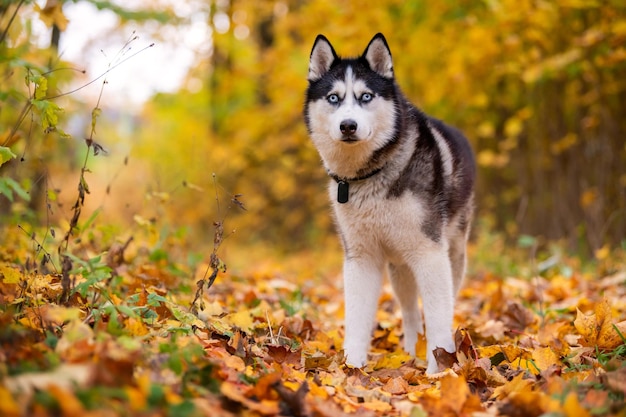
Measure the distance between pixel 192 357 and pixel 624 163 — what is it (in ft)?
23.7

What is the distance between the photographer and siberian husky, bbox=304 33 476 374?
355 cm

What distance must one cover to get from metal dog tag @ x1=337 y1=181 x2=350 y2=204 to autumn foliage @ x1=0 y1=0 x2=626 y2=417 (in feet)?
2.17

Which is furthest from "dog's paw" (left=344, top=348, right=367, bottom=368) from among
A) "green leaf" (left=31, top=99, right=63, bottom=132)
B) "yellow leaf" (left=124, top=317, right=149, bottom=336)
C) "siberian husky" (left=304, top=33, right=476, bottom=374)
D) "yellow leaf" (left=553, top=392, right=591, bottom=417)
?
"green leaf" (left=31, top=99, right=63, bottom=132)

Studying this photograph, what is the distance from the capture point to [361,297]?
12.5 ft

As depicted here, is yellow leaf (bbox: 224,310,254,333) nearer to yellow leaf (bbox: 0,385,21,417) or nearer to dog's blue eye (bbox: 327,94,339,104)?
dog's blue eye (bbox: 327,94,339,104)

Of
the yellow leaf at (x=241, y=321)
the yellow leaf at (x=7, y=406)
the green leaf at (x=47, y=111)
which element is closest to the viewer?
the yellow leaf at (x=7, y=406)

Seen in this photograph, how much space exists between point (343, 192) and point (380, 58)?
2.90 feet

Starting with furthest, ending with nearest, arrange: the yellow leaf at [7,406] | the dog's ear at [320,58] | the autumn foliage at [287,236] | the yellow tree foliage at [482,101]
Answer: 1. the yellow tree foliage at [482,101]
2. the dog's ear at [320,58]
3. the autumn foliage at [287,236]
4. the yellow leaf at [7,406]

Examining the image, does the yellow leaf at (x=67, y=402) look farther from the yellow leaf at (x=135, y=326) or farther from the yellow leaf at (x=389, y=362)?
the yellow leaf at (x=389, y=362)

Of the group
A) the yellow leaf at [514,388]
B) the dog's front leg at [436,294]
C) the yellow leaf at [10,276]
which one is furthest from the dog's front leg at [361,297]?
the yellow leaf at [10,276]

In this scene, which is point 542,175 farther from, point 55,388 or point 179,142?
point 179,142

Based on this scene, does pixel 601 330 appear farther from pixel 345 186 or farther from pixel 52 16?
pixel 52 16

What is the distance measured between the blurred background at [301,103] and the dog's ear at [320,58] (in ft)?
3.07

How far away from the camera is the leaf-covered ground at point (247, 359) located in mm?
1860
